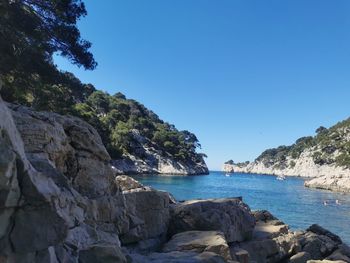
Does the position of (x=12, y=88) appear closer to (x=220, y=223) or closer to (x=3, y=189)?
(x=220, y=223)

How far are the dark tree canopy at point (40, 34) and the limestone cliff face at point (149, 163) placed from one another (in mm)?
76497

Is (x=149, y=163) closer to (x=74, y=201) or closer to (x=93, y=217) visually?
(x=93, y=217)

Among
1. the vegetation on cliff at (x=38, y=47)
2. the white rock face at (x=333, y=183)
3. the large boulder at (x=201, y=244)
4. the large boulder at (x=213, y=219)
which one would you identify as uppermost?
the vegetation on cliff at (x=38, y=47)

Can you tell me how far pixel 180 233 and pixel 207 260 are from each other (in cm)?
539

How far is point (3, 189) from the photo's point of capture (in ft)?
17.8

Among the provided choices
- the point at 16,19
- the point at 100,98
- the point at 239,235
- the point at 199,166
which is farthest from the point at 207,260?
the point at 199,166

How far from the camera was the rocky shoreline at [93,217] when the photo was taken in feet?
19.4

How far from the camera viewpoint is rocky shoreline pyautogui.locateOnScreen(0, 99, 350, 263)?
591cm

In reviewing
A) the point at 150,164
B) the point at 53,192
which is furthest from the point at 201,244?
the point at 150,164

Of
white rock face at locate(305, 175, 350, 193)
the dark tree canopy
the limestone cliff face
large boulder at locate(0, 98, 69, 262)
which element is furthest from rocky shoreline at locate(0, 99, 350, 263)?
white rock face at locate(305, 175, 350, 193)

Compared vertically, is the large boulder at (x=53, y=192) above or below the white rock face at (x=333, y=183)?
below

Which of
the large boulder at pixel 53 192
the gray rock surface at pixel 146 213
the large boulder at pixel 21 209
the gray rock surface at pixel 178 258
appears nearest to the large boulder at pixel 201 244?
the gray rock surface at pixel 146 213

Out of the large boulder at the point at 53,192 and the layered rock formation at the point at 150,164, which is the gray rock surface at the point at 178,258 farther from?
the layered rock formation at the point at 150,164

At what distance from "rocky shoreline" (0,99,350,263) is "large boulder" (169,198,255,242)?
0.04 m
